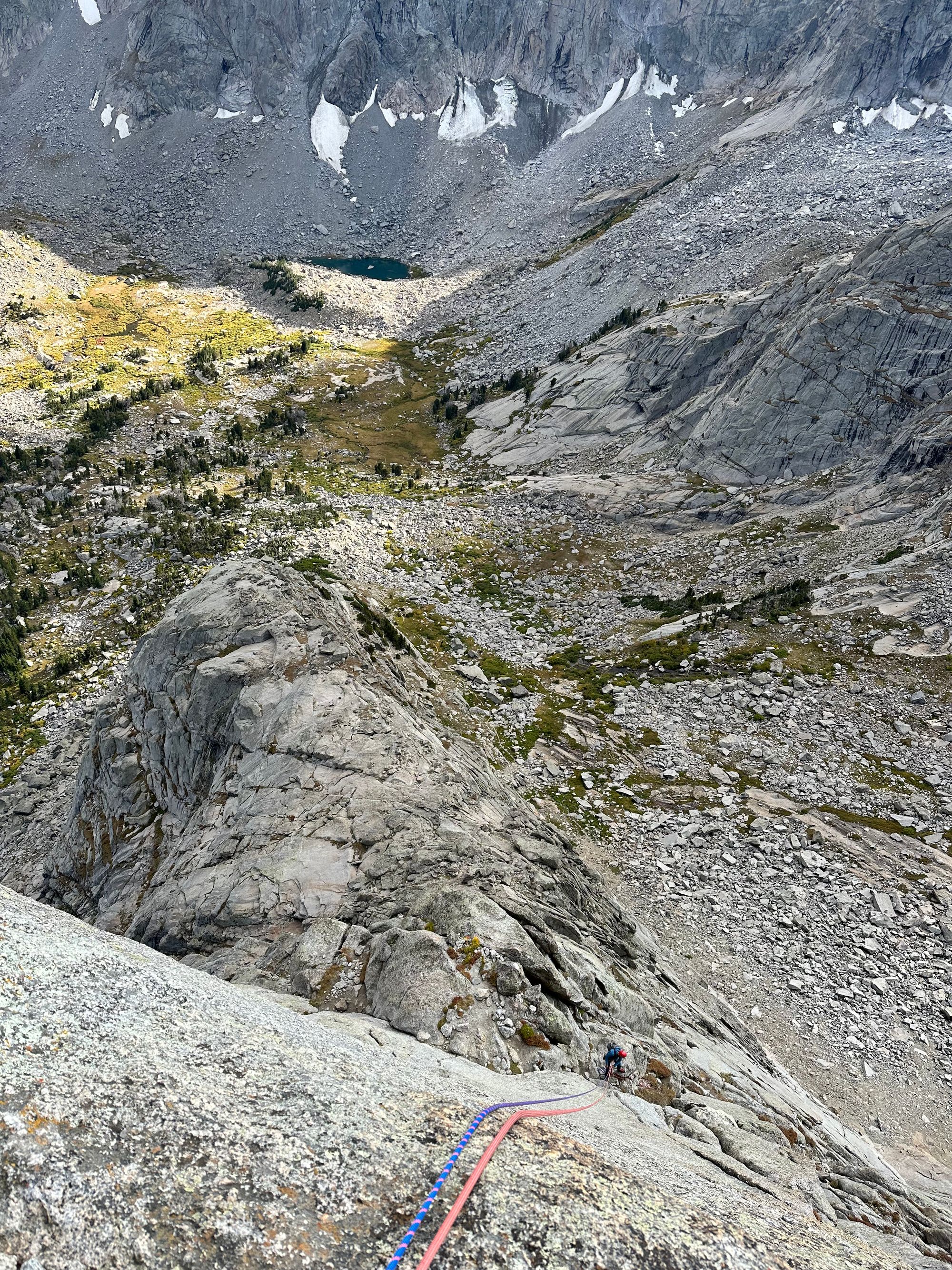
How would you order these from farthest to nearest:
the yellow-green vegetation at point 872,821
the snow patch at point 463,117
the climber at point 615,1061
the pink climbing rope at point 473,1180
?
the snow patch at point 463,117, the yellow-green vegetation at point 872,821, the climber at point 615,1061, the pink climbing rope at point 473,1180

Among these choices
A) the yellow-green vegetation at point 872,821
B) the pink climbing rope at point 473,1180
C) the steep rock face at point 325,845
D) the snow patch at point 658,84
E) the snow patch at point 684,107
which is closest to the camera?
the pink climbing rope at point 473,1180

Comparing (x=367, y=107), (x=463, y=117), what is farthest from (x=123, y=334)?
(x=463, y=117)

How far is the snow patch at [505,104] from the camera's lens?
448ft

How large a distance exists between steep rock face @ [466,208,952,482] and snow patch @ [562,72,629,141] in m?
101

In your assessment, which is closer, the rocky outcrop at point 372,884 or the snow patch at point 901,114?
the rocky outcrop at point 372,884

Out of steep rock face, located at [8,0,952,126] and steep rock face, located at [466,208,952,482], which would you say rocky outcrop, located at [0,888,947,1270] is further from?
steep rock face, located at [8,0,952,126]

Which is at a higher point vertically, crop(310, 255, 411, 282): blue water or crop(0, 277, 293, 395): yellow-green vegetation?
crop(310, 255, 411, 282): blue water

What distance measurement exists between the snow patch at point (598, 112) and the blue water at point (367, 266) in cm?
4897

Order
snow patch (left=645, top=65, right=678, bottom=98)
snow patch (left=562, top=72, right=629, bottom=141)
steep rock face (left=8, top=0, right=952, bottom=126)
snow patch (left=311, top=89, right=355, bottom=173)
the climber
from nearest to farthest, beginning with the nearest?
1. the climber
2. steep rock face (left=8, top=0, right=952, bottom=126)
3. snow patch (left=645, top=65, right=678, bottom=98)
4. snow patch (left=311, top=89, right=355, bottom=173)
5. snow patch (left=562, top=72, right=629, bottom=141)

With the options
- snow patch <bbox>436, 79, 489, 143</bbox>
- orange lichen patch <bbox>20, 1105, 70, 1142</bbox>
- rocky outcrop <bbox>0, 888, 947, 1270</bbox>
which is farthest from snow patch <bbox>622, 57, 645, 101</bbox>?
orange lichen patch <bbox>20, 1105, 70, 1142</bbox>

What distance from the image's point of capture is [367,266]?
390ft

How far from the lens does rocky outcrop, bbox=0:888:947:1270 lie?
585 cm

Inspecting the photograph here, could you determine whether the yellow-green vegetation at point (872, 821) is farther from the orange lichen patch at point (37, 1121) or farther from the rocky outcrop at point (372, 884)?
the orange lichen patch at point (37, 1121)

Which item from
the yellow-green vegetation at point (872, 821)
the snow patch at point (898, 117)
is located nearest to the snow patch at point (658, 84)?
the snow patch at point (898, 117)
